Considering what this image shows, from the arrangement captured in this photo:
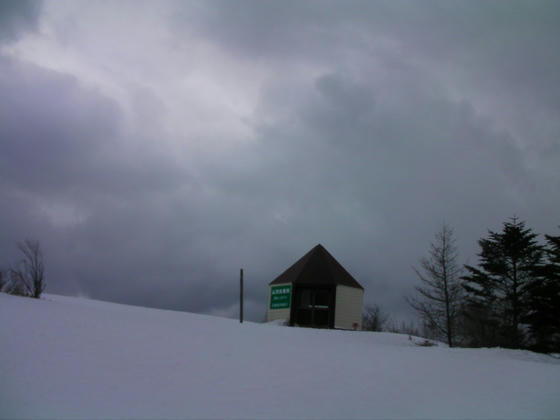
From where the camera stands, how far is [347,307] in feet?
110

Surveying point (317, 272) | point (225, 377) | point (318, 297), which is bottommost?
point (225, 377)

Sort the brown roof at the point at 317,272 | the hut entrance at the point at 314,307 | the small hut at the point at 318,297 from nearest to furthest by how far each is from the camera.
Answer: the hut entrance at the point at 314,307 < the small hut at the point at 318,297 < the brown roof at the point at 317,272

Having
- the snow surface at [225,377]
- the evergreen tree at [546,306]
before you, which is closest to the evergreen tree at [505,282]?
the evergreen tree at [546,306]

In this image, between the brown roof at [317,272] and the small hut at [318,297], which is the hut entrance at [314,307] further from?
the brown roof at [317,272]

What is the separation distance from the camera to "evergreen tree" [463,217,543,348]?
29.0 metres

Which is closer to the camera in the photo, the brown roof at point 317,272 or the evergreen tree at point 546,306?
the evergreen tree at point 546,306

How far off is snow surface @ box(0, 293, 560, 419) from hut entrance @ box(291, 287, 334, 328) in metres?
12.8

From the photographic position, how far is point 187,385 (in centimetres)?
1249

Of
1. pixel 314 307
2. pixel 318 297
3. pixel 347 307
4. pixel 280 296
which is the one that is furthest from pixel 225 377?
pixel 280 296

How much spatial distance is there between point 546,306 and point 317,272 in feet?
45.8

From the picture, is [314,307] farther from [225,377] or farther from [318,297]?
[225,377]

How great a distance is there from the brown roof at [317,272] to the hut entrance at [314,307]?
647 mm

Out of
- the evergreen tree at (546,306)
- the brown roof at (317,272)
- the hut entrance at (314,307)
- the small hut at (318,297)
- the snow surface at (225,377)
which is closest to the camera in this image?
the snow surface at (225,377)

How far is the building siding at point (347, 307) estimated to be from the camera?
109 ft
